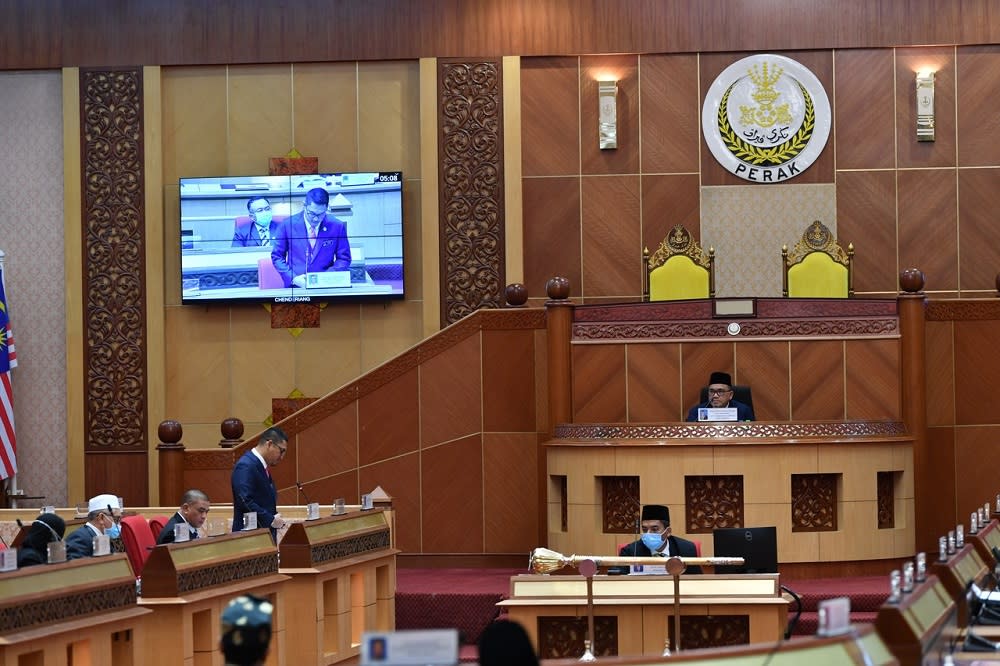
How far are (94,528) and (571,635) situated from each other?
3060mm

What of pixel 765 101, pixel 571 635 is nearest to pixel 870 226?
pixel 765 101

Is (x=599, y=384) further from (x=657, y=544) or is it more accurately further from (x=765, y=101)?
(x=765, y=101)

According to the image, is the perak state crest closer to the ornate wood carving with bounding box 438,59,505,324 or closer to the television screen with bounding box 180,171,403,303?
the ornate wood carving with bounding box 438,59,505,324

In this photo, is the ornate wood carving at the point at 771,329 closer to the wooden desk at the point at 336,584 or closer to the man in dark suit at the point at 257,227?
the wooden desk at the point at 336,584

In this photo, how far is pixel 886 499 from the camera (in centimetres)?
1183

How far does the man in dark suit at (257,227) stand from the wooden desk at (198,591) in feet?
23.2

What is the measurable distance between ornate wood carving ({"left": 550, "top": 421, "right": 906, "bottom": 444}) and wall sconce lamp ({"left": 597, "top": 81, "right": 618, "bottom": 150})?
430cm

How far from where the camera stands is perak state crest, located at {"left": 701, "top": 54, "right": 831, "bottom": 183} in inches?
602

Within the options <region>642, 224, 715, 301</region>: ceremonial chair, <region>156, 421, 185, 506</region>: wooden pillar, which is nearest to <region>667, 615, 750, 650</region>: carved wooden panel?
<region>642, 224, 715, 301</region>: ceremonial chair

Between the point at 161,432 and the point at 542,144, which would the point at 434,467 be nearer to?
the point at 161,432

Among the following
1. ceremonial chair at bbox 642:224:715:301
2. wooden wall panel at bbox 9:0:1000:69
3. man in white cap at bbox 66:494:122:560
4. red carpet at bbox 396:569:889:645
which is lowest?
red carpet at bbox 396:569:889:645

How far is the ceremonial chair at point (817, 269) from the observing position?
14.1 m

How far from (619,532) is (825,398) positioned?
6.45 feet

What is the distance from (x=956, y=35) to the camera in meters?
15.1
